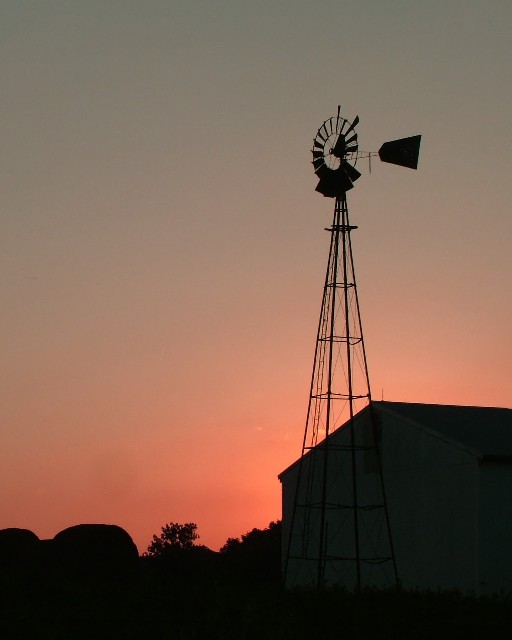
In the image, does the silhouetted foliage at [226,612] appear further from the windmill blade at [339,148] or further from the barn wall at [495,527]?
the windmill blade at [339,148]

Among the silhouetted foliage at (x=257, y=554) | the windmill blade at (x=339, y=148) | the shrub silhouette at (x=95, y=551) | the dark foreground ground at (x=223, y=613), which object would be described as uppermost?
the windmill blade at (x=339, y=148)

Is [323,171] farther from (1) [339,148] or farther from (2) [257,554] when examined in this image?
(2) [257,554]

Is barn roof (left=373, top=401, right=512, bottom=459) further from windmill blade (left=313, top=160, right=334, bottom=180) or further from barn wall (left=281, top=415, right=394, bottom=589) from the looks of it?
windmill blade (left=313, top=160, right=334, bottom=180)

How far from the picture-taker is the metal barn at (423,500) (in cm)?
3619

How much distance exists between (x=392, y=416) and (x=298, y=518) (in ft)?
21.3

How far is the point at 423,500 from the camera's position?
3881cm

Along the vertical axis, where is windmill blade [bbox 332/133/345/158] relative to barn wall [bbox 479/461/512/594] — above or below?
above

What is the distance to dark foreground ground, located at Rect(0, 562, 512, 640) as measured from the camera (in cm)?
2275

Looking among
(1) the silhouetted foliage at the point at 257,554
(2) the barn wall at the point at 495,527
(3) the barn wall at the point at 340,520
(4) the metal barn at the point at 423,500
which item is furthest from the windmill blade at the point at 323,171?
(1) the silhouetted foliage at the point at 257,554

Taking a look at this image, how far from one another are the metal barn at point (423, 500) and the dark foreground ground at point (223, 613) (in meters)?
7.28

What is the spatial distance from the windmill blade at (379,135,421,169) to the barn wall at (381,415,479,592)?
8724mm

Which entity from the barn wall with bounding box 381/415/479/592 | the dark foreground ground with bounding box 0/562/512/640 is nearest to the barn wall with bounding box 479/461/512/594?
the barn wall with bounding box 381/415/479/592

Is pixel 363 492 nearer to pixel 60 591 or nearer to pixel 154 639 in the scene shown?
pixel 60 591

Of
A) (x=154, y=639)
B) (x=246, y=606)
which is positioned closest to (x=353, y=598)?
(x=246, y=606)
